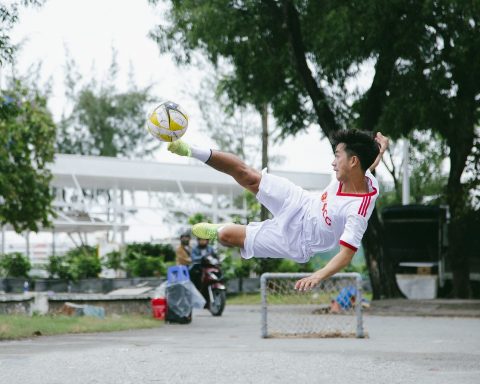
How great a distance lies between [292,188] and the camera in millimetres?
7691

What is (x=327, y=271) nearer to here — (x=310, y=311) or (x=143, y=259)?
(x=310, y=311)

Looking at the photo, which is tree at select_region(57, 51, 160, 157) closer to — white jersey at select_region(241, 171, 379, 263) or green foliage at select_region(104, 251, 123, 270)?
green foliage at select_region(104, 251, 123, 270)

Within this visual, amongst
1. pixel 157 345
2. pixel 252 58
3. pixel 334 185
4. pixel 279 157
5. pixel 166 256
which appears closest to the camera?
pixel 334 185

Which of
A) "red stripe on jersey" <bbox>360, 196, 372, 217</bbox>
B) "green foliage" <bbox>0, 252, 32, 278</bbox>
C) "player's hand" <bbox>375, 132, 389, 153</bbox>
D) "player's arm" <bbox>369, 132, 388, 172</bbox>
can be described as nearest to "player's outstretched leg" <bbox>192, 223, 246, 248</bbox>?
"red stripe on jersey" <bbox>360, 196, 372, 217</bbox>

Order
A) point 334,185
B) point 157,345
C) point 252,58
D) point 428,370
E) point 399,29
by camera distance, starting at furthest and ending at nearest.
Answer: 1. point 252,58
2. point 399,29
3. point 157,345
4. point 428,370
5. point 334,185

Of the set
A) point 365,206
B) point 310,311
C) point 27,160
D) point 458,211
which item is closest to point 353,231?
point 365,206

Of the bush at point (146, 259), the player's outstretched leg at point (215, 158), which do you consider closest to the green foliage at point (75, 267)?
the bush at point (146, 259)

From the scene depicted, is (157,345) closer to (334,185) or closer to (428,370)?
(428,370)

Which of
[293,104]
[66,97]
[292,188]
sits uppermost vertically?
[66,97]

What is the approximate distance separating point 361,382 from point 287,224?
1.75 m

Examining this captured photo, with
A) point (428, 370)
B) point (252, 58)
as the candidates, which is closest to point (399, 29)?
point (252, 58)

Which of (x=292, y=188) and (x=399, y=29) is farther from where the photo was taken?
(x=399, y=29)

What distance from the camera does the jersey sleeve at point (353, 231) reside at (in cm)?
701

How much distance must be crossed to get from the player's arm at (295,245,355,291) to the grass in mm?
7151
